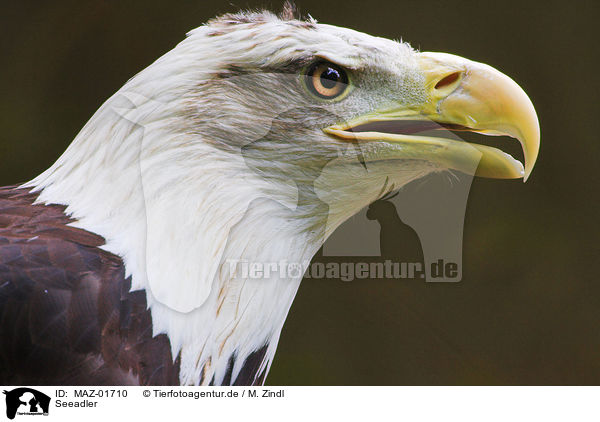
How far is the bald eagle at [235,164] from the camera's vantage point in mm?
1377

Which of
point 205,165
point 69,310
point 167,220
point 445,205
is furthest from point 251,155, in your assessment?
point 445,205

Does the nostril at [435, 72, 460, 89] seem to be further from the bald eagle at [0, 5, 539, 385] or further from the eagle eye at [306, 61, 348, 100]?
the eagle eye at [306, 61, 348, 100]

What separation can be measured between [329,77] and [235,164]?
0.97 ft

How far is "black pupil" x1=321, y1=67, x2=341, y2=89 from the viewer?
1495 millimetres

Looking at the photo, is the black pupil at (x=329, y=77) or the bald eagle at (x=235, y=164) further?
the black pupil at (x=329, y=77)
